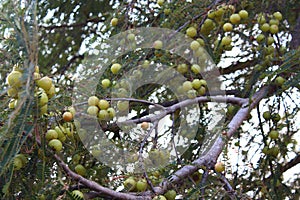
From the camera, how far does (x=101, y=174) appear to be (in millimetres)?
2164

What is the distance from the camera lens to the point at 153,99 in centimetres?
260

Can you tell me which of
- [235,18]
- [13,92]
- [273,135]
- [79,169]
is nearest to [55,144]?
[13,92]

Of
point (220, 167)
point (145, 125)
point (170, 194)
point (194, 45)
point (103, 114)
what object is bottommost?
point (170, 194)

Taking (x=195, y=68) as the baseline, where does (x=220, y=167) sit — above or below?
below

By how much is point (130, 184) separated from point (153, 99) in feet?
2.71

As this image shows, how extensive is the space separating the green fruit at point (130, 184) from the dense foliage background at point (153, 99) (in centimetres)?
2

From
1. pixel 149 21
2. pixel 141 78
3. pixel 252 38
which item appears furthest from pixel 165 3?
pixel 252 38

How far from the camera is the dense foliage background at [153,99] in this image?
1.39m

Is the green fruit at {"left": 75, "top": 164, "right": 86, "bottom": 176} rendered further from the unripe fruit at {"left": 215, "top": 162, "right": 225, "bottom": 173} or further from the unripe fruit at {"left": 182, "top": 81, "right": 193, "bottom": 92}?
the unripe fruit at {"left": 182, "top": 81, "right": 193, "bottom": 92}

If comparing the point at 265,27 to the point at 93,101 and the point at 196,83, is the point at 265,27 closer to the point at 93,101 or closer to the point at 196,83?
the point at 196,83

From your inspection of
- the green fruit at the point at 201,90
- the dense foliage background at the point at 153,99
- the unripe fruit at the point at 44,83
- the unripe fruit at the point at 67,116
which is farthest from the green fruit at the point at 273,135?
the unripe fruit at the point at 44,83

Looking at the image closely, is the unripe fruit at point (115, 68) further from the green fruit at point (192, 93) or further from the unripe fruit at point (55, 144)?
the unripe fruit at point (55, 144)

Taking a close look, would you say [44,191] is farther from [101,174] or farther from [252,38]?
Answer: [252,38]

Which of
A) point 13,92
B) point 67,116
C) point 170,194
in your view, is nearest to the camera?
point 13,92
